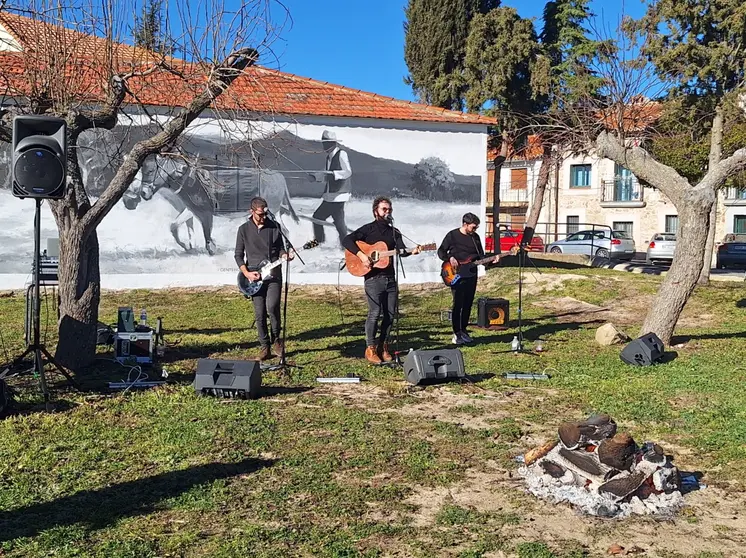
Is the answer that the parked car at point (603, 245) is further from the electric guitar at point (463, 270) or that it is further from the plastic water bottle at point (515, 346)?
the plastic water bottle at point (515, 346)

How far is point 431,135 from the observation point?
1858 cm

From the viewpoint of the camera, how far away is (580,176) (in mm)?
42312

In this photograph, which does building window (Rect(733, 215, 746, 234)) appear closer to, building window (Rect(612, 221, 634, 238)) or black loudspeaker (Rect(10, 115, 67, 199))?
building window (Rect(612, 221, 634, 238))

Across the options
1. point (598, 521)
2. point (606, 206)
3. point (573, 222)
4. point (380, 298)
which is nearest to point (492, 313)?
point (380, 298)

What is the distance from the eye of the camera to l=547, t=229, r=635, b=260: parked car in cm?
3103

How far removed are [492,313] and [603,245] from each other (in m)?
21.5

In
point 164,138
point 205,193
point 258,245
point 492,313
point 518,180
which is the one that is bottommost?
point 492,313

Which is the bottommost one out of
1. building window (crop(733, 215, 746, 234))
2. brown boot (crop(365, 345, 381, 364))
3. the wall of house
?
brown boot (crop(365, 345, 381, 364))

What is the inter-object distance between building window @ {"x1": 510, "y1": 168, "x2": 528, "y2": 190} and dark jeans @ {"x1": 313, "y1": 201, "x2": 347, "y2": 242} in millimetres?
27649

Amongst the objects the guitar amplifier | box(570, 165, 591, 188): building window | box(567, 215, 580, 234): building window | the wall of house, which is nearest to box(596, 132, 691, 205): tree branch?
the guitar amplifier

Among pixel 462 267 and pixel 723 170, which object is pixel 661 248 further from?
pixel 462 267

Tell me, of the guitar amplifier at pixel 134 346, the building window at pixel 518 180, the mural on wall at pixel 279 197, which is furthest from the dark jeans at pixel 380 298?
the building window at pixel 518 180

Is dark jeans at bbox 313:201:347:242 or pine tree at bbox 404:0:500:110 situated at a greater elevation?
pine tree at bbox 404:0:500:110

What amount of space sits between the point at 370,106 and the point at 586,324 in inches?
349
